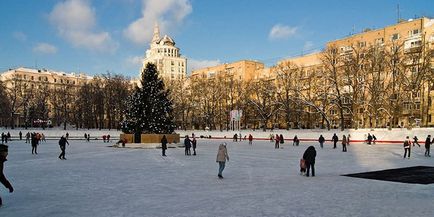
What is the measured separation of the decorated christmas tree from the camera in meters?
40.0

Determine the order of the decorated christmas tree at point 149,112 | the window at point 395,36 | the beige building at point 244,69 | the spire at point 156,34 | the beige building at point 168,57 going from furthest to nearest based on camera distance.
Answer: the spire at point 156,34 < the beige building at point 168,57 < the beige building at point 244,69 < the window at point 395,36 < the decorated christmas tree at point 149,112

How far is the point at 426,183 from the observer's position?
13672 mm

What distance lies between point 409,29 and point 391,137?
2805cm

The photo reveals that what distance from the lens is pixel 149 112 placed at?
40.4 metres

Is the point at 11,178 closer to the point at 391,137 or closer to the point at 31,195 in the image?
the point at 31,195

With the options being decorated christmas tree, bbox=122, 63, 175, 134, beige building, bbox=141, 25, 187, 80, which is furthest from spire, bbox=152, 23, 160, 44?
decorated christmas tree, bbox=122, 63, 175, 134

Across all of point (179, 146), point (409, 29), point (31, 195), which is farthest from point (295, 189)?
point (409, 29)

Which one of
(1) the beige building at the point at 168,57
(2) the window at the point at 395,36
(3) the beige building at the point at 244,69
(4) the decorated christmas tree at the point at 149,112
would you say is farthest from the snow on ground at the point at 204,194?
(1) the beige building at the point at 168,57

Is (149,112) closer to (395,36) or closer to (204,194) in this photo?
(204,194)

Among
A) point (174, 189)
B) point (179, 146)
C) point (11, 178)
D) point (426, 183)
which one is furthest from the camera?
point (179, 146)

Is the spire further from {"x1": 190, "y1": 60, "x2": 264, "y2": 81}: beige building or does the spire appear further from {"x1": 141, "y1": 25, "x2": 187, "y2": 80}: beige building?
{"x1": 190, "y1": 60, "x2": 264, "y2": 81}: beige building

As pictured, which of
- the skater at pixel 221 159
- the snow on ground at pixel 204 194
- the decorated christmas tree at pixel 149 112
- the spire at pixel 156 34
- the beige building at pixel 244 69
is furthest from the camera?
the spire at pixel 156 34

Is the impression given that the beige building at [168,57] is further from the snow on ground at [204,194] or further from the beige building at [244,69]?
the snow on ground at [204,194]

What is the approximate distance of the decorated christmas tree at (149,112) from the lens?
40.0 m
